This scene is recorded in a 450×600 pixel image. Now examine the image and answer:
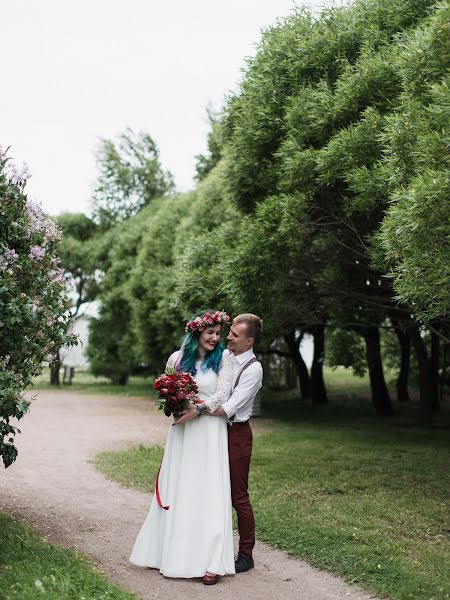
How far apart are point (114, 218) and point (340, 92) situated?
1306 inches

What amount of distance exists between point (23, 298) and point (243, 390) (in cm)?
217

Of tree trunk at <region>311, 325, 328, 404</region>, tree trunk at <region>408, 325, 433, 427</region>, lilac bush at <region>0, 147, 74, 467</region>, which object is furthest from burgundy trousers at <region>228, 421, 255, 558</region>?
tree trunk at <region>311, 325, 328, 404</region>

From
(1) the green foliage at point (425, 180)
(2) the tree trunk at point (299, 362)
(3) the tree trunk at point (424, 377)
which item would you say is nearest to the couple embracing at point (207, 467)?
(1) the green foliage at point (425, 180)

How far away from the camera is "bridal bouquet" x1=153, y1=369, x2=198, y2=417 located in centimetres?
634

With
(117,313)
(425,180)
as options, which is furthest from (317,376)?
(425,180)

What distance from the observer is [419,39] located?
9.86 metres

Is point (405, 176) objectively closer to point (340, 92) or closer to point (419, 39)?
point (419, 39)

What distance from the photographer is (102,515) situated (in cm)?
910

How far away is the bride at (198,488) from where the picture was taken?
638cm

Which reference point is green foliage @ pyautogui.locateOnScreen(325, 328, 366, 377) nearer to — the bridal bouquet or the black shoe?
the black shoe

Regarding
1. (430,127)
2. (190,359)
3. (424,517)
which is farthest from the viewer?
(424,517)

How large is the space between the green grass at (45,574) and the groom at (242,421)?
1.29 metres

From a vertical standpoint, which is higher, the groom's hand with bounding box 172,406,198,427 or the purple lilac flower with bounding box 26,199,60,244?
the purple lilac flower with bounding box 26,199,60,244

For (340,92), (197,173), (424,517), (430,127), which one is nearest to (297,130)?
(340,92)
